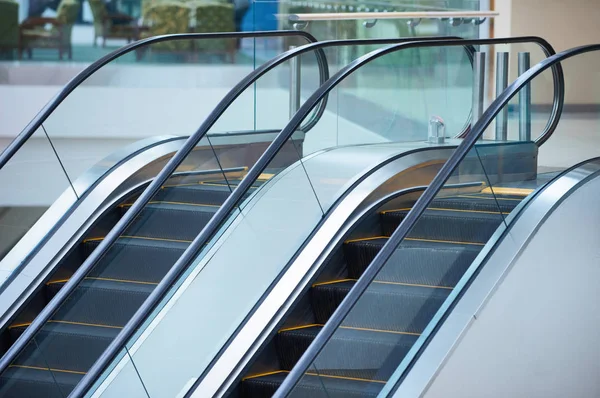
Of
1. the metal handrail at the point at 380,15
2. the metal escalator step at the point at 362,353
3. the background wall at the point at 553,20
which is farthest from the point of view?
the background wall at the point at 553,20

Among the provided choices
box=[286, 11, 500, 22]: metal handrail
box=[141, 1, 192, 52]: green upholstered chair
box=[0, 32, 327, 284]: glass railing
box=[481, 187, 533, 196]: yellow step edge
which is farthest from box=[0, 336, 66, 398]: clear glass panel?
box=[141, 1, 192, 52]: green upholstered chair

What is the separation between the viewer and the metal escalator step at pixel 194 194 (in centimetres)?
568

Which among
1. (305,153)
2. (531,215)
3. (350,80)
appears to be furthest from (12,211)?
(531,215)

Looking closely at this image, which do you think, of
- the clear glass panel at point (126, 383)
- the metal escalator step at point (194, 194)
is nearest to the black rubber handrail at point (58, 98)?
the metal escalator step at point (194, 194)

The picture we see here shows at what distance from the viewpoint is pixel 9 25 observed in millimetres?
13648

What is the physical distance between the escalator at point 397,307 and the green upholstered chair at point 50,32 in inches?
366

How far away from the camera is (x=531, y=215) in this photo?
503 cm

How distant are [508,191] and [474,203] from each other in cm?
29

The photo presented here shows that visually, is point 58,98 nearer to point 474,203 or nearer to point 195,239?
point 195,239

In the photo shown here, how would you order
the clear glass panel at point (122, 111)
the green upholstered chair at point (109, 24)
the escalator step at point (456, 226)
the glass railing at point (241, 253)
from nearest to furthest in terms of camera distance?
1. the escalator step at point (456, 226)
2. the glass railing at point (241, 253)
3. the clear glass panel at point (122, 111)
4. the green upholstered chair at point (109, 24)

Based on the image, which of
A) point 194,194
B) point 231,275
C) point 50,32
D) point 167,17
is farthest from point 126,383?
point 167,17

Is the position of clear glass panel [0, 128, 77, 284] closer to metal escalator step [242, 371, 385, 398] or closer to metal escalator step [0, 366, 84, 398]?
metal escalator step [0, 366, 84, 398]

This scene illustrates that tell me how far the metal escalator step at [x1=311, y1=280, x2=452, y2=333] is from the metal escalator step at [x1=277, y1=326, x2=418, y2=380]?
0.04 meters

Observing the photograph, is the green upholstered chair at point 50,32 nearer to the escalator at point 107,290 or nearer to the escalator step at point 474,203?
the escalator at point 107,290
